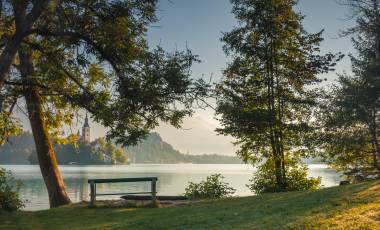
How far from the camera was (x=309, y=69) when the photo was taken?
84.3 feet

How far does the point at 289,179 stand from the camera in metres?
25.9

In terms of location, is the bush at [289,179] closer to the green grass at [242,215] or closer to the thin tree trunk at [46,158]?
the green grass at [242,215]

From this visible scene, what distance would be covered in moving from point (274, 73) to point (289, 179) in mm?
6747

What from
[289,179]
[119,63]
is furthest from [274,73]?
[119,63]

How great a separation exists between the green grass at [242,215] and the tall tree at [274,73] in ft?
30.3

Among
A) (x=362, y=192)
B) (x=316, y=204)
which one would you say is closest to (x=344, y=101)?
(x=362, y=192)

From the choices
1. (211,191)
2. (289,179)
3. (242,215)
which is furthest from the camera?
(289,179)

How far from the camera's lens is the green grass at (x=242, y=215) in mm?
10922

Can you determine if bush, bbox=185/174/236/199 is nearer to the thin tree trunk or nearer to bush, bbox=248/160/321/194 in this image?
bush, bbox=248/160/321/194

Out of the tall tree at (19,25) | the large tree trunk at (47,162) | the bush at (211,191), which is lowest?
the bush at (211,191)

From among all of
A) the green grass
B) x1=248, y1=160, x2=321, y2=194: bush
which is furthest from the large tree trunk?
x1=248, y1=160, x2=321, y2=194: bush

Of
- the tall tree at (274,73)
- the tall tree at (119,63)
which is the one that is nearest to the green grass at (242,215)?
the tall tree at (119,63)

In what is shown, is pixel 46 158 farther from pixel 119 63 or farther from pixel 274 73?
pixel 274 73

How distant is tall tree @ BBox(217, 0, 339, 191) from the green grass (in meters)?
9.25
